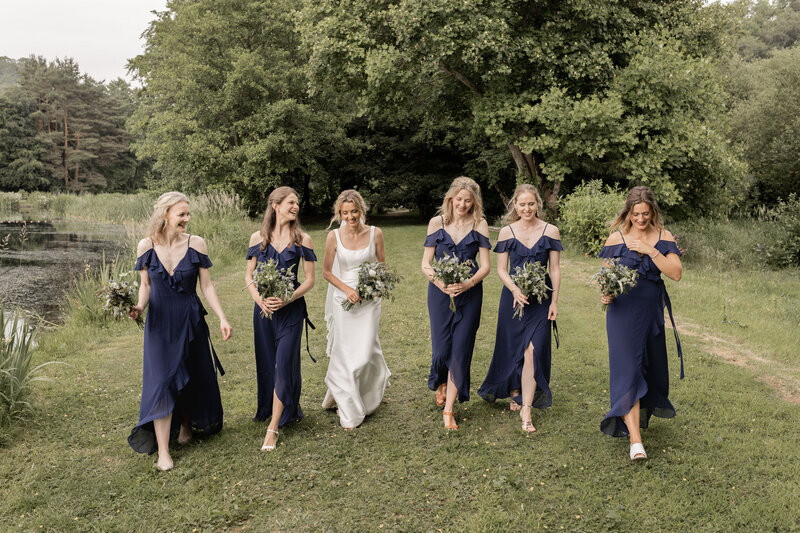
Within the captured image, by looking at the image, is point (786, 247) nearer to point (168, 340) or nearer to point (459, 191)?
point (459, 191)

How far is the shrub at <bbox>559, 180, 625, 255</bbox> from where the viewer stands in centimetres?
1589

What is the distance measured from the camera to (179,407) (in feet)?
17.2

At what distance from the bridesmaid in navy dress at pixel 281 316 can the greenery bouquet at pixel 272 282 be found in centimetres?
9

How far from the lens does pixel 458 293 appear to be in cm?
556

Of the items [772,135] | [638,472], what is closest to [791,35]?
[772,135]

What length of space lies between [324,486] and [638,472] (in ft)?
8.59

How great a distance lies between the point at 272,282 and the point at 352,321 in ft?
3.62

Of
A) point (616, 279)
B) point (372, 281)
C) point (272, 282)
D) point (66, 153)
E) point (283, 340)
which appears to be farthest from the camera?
point (66, 153)

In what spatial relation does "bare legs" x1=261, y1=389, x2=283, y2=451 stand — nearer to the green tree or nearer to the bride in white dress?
the bride in white dress

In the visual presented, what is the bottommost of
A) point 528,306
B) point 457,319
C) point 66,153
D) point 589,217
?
point 457,319

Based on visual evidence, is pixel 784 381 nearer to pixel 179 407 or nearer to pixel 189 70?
pixel 179 407

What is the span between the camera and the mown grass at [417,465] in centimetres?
417

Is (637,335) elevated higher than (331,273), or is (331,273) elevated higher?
(331,273)

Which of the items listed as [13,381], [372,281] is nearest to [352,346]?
[372,281]
